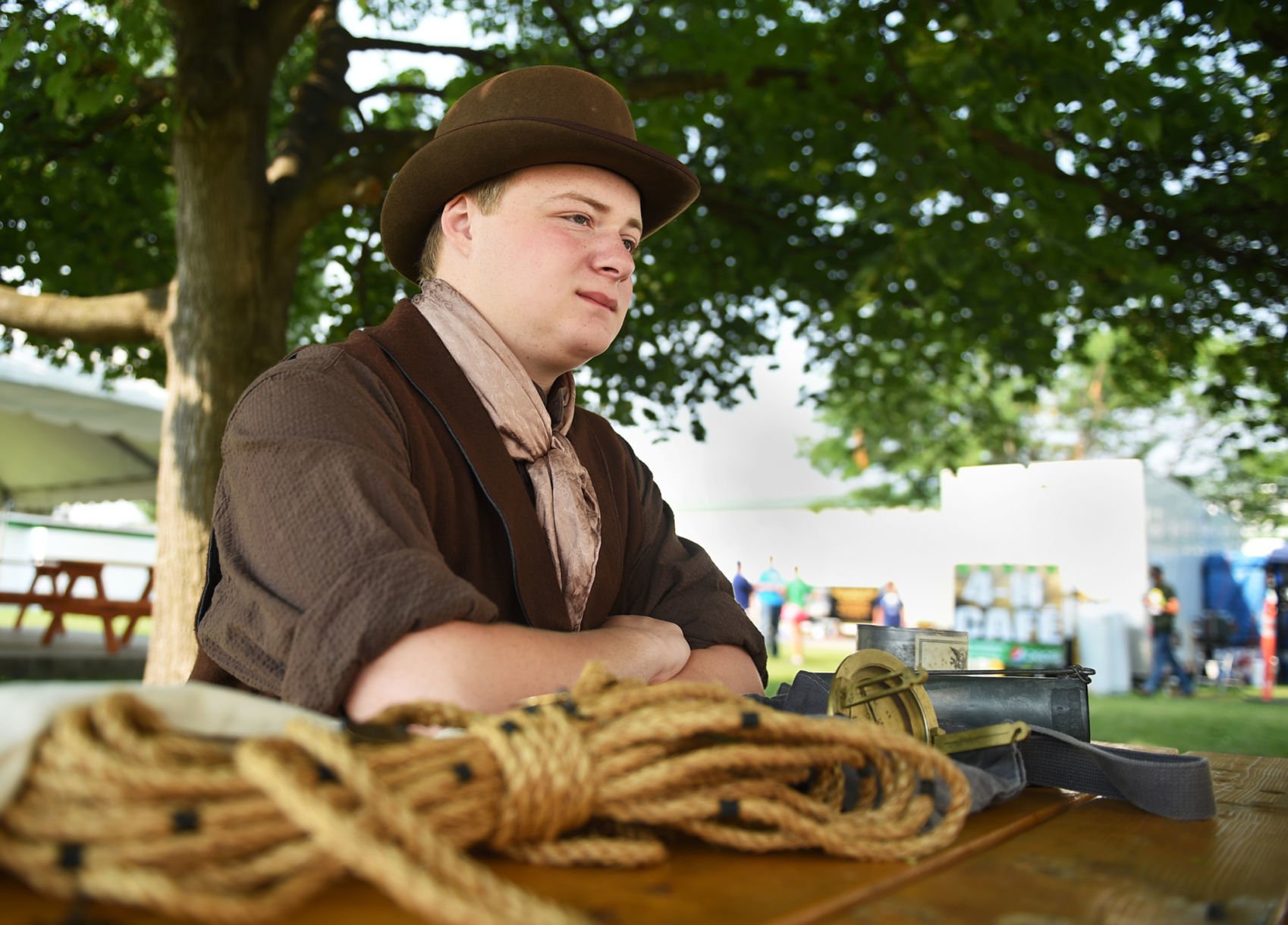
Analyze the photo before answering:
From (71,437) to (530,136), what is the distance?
9393mm

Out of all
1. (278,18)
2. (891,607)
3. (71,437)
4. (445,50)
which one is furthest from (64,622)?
(278,18)

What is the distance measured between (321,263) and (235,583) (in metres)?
6.30

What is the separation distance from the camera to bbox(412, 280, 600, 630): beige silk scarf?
1671 millimetres

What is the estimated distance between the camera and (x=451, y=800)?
2.29ft

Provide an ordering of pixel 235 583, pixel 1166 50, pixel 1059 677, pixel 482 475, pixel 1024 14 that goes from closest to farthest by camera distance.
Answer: pixel 235 583, pixel 1059 677, pixel 482 475, pixel 1024 14, pixel 1166 50

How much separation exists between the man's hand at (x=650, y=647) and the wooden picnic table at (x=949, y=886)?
53 centimetres

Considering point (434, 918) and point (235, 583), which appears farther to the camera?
point (235, 583)

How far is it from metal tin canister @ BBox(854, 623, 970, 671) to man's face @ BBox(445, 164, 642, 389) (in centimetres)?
68

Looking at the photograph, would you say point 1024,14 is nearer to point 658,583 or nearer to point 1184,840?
point 658,583

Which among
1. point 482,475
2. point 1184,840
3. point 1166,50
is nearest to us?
point 1184,840

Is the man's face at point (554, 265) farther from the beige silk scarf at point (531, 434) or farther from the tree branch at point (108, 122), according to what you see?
the tree branch at point (108, 122)

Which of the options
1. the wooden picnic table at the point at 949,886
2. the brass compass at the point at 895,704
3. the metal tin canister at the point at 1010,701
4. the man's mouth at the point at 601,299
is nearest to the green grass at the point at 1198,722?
the metal tin canister at the point at 1010,701

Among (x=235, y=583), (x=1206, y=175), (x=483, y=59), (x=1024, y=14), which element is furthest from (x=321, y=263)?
(x=235, y=583)

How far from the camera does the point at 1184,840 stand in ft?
3.44
